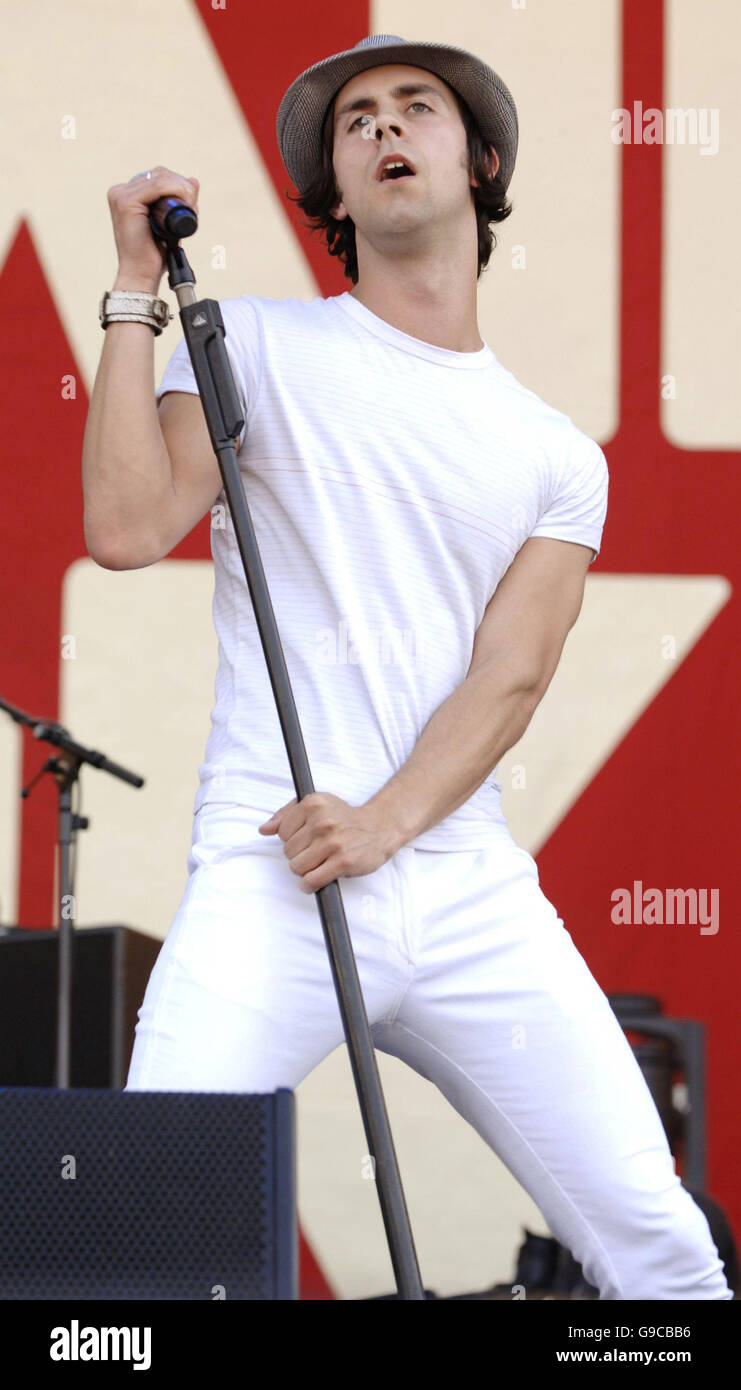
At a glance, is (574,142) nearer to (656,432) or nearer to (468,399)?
(656,432)

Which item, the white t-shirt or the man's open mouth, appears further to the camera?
the man's open mouth

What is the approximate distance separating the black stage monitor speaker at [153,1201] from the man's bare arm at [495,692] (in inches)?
23.7

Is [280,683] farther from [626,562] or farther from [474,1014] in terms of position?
[626,562]

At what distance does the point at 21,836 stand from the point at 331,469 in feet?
8.09

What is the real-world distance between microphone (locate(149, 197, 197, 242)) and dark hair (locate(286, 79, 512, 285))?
595mm

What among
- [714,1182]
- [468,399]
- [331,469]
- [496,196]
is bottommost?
[714,1182]

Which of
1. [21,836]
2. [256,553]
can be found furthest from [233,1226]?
[21,836]

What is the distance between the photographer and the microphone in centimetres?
160

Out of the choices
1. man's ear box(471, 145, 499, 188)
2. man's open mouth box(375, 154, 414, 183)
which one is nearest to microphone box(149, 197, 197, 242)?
man's open mouth box(375, 154, 414, 183)

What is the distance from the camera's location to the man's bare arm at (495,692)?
5.71 ft

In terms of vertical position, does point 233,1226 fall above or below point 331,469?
below

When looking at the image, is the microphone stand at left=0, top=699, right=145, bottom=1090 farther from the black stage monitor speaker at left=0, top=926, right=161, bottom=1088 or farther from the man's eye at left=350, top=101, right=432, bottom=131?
the man's eye at left=350, top=101, right=432, bottom=131

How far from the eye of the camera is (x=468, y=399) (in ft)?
6.48

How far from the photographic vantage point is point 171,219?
160 centimetres
